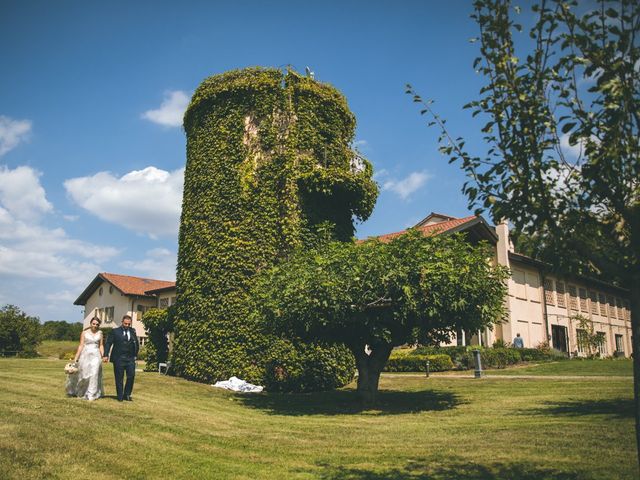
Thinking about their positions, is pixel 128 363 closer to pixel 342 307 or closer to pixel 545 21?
pixel 342 307

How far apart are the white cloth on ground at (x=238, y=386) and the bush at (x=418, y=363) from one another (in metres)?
8.60

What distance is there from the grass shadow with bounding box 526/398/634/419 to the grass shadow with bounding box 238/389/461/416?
2.42 meters

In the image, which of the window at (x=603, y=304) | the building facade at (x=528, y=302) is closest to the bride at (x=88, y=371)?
the building facade at (x=528, y=302)

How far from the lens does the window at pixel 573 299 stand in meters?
40.2

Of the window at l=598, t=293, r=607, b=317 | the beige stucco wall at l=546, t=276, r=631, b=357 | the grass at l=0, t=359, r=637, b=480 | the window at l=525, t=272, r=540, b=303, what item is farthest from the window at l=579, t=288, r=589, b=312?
the grass at l=0, t=359, r=637, b=480

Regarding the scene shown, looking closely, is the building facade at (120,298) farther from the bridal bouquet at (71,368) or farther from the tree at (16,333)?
the bridal bouquet at (71,368)

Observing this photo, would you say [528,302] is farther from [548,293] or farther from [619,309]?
[619,309]

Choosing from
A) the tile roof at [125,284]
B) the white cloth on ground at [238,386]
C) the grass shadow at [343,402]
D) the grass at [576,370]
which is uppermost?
the tile roof at [125,284]

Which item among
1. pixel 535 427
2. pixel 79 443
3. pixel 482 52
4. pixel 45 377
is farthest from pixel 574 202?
pixel 45 377

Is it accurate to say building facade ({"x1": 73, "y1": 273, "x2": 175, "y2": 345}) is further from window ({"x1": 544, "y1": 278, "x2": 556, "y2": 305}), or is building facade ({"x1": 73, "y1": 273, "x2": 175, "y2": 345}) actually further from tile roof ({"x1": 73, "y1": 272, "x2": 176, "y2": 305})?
window ({"x1": 544, "y1": 278, "x2": 556, "y2": 305})

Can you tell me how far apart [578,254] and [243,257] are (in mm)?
14220

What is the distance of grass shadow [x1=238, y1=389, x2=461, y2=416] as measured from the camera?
1349 centimetres

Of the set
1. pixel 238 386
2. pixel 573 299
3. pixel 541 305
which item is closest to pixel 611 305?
pixel 573 299

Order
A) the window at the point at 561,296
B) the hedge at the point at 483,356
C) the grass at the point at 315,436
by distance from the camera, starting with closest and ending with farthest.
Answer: the grass at the point at 315,436 < the hedge at the point at 483,356 < the window at the point at 561,296
